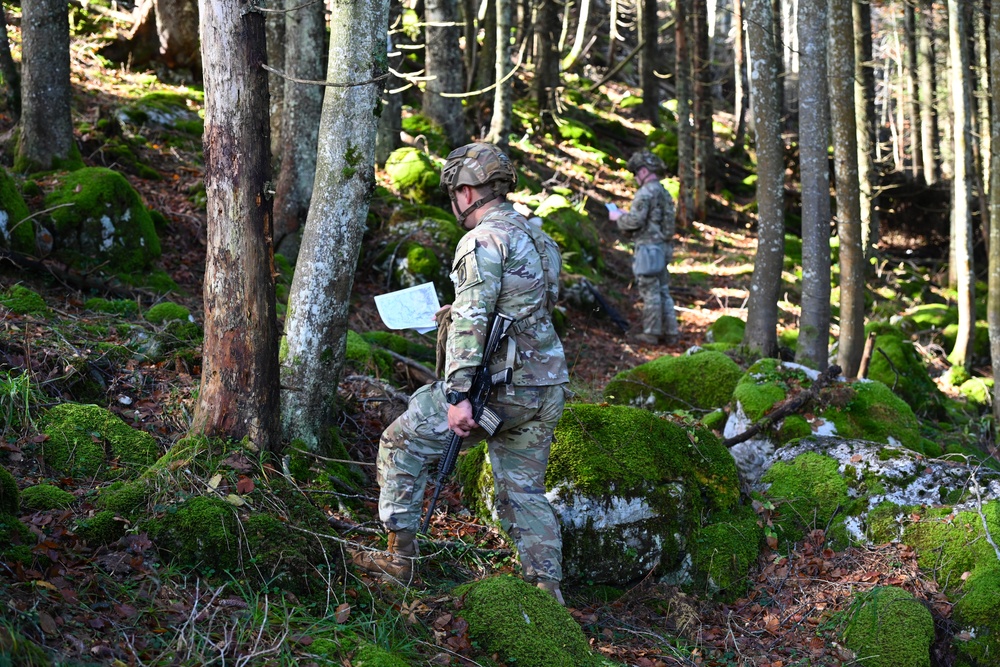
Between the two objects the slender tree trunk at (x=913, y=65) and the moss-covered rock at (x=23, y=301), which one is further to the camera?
the slender tree trunk at (x=913, y=65)

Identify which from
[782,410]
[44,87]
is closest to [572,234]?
[782,410]

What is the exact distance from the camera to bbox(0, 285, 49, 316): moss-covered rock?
6.59m

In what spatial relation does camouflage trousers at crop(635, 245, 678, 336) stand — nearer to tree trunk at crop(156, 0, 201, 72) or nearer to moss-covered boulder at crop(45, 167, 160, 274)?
moss-covered boulder at crop(45, 167, 160, 274)

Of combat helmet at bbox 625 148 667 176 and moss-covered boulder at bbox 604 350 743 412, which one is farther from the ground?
combat helmet at bbox 625 148 667 176

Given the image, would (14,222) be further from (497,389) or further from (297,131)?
(497,389)

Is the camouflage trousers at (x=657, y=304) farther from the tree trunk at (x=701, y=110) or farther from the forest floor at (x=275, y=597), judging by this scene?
the tree trunk at (x=701, y=110)

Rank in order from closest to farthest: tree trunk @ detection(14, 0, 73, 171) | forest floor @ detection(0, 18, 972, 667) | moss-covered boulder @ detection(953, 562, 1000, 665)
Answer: forest floor @ detection(0, 18, 972, 667) → moss-covered boulder @ detection(953, 562, 1000, 665) → tree trunk @ detection(14, 0, 73, 171)

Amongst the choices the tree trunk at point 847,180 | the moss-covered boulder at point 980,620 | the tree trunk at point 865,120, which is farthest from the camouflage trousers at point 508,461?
the tree trunk at point 865,120

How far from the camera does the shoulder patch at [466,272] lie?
4.65m

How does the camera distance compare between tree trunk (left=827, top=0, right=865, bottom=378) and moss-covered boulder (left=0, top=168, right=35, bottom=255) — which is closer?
moss-covered boulder (left=0, top=168, right=35, bottom=255)

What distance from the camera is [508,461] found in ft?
16.4

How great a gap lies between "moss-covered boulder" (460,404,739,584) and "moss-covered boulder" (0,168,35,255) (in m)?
4.48

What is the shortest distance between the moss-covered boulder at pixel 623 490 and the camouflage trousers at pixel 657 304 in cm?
593

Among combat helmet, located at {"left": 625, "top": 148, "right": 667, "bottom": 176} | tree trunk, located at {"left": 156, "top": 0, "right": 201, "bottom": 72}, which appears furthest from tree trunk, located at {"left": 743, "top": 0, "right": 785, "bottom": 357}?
tree trunk, located at {"left": 156, "top": 0, "right": 201, "bottom": 72}
